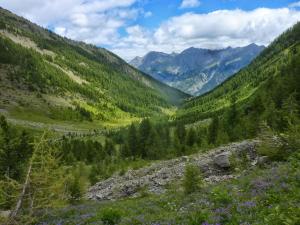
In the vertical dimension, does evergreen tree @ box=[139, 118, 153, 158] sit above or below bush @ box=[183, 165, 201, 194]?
above

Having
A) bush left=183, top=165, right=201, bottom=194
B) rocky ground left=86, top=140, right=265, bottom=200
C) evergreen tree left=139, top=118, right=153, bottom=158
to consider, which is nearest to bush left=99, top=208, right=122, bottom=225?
bush left=183, top=165, right=201, bottom=194

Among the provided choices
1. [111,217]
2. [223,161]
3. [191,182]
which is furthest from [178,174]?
[111,217]

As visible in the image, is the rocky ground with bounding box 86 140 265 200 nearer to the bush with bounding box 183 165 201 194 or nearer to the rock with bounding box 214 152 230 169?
the rock with bounding box 214 152 230 169

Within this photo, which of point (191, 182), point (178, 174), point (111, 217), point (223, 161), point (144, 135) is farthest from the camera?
point (144, 135)

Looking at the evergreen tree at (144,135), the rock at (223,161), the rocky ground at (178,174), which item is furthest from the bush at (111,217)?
the evergreen tree at (144,135)

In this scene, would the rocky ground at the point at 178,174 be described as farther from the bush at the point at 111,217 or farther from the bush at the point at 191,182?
the bush at the point at 111,217

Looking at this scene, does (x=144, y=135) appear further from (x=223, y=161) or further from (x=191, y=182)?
(x=191, y=182)

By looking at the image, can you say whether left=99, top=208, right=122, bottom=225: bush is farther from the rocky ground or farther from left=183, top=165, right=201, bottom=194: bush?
the rocky ground

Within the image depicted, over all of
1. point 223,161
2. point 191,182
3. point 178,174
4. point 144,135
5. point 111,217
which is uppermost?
point 144,135

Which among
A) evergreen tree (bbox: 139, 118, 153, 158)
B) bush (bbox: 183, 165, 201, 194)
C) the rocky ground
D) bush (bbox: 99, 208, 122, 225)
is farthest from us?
evergreen tree (bbox: 139, 118, 153, 158)

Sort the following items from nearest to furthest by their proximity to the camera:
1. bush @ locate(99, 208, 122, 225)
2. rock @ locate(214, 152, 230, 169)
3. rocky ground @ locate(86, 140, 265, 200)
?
bush @ locate(99, 208, 122, 225), rocky ground @ locate(86, 140, 265, 200), rock @ locate(214, 152, 230, 169)

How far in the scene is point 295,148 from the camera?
29.2 metres

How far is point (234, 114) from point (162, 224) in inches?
3089

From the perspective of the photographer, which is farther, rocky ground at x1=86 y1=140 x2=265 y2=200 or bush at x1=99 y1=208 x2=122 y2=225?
rocky ground at x1=86 y1=140 x2=265 y2=200
